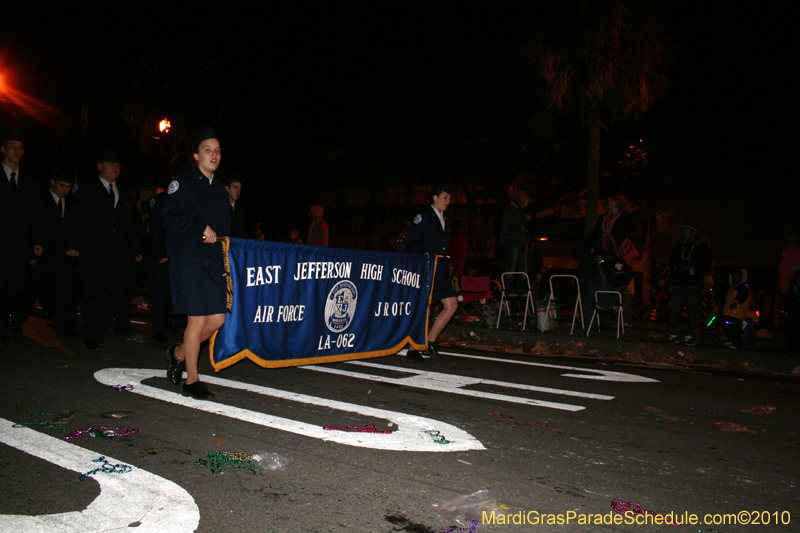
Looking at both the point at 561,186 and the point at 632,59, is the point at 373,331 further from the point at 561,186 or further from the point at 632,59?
the point at 561,186

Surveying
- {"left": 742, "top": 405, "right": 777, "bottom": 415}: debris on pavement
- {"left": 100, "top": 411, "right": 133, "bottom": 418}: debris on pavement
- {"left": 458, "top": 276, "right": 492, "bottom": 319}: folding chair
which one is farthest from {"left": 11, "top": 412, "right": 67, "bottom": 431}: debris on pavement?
{"left": 458, "top": 276, "right": 492, "bottom": 319}: folding chair

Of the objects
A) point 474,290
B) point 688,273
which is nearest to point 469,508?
point 688,273

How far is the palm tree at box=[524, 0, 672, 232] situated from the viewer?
1661 cm

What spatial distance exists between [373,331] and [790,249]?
6.83 metres

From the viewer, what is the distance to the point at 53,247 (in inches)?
342

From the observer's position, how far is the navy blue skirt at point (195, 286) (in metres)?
4.96

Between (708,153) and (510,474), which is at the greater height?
(708,153)

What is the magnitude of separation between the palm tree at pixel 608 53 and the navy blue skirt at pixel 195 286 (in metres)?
13.1

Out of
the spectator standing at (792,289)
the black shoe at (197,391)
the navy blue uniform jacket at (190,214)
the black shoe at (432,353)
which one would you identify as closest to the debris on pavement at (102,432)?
the black shoe at (197,391)

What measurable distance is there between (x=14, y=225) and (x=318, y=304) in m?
3.80

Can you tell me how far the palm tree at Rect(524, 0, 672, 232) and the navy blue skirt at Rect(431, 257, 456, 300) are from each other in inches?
390

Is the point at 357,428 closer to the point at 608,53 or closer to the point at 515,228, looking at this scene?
the point at 515,228

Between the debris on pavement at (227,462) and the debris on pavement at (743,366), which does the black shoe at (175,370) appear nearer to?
the debris on pavement at (227,462)

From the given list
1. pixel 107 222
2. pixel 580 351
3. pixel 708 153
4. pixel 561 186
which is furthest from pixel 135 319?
pixel 708 153
